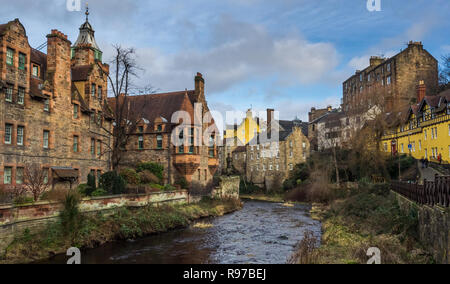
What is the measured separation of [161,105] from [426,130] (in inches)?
1149

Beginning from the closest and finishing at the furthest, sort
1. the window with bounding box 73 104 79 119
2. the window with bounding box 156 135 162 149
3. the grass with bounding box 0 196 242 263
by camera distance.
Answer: the grass with bounding box 0 196 242 263 < the window with bounding box 73 104 79 119 < the window with bounding box 156 135 162 149

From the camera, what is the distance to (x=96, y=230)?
20672mm

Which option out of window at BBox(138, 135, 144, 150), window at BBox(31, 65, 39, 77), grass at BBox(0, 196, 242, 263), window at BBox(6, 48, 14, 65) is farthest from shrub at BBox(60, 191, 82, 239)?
window at BBox(138, 135, 144, 150)

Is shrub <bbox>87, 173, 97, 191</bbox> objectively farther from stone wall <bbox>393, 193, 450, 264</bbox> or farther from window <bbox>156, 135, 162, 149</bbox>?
stone wall <bbox>393, 193, 450, 264</bbox>

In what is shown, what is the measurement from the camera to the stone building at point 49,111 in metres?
22.5

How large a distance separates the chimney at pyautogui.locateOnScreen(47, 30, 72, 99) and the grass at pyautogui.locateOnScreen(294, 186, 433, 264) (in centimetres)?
2135

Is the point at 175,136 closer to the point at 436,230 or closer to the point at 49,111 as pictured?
the point at 49,111

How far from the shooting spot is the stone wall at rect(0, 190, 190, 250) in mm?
16234

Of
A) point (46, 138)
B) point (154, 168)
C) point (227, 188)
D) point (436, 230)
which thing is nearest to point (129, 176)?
point (154, 168)

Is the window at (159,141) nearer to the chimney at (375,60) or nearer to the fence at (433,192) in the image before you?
the fence at (433,192)

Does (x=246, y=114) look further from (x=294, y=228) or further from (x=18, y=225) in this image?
(x=18, y=225)

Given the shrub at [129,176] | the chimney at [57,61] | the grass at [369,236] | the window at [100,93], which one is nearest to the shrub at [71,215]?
the chimney at [57,61]

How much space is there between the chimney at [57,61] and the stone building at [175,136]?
31.6ft

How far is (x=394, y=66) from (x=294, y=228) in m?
39.7
